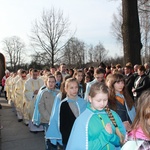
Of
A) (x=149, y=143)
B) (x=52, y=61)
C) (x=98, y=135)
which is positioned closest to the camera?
(x=149, y=143)

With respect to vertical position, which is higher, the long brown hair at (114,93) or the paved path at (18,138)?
the long brown hair at (114,93)

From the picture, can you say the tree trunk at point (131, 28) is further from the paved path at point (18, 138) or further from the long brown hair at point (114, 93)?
the long brown hair at point (114, 93)

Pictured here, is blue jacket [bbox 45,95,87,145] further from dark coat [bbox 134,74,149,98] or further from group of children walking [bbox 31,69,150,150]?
dark coat [bbox 134,74,149,98]

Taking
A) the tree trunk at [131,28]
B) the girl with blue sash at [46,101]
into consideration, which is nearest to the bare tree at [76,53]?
the tree trunk at [131,28]

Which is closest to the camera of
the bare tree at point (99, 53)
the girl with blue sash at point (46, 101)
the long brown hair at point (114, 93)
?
the long brown hair at point (114, 93)

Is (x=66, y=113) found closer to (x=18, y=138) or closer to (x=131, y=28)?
(x=18, y=138)

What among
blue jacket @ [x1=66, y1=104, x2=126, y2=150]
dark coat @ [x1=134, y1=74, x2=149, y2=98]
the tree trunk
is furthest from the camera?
the tree trunk

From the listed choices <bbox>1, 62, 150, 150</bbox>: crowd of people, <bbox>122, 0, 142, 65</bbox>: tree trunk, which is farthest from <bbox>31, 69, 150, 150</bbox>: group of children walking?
<bbox>122, 0, 142, 65</bbox>: tree trunk

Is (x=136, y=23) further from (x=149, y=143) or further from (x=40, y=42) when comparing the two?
(x=40, y=42)

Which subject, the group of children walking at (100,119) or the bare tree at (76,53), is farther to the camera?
the bare tree at (76,53)

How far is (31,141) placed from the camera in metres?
6.97

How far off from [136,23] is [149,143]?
863 cm

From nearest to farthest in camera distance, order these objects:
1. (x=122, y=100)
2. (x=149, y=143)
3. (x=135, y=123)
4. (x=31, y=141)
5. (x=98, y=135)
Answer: (x=149, y=143) < (x=135, y=123) < (x=98, y=135) < (x=122, y=100) < (x=31, y=141)

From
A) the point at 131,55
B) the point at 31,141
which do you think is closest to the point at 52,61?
the point at 131,55
